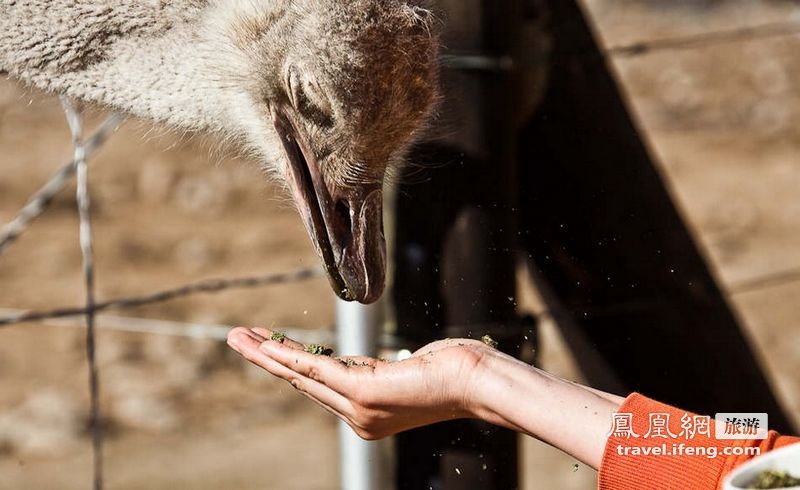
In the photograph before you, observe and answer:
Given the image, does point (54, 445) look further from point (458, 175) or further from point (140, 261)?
point (458, 175)

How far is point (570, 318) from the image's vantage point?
2.22 m

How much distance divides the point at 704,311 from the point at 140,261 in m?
3.66

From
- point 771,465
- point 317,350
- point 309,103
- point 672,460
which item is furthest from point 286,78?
point 771,465

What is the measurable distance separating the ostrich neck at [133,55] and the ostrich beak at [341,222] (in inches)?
5.0

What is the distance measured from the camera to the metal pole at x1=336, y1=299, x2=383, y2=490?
2049mm

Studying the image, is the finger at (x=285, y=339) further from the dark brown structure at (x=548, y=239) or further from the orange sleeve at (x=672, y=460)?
the dark brown structure at (x=548, y=239)

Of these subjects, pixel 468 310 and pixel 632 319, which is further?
pixel 632 319

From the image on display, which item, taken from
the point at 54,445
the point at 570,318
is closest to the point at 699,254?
the point at 570,318

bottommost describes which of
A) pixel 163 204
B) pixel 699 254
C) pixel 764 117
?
pixel 699 254

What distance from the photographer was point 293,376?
1382 millimetres

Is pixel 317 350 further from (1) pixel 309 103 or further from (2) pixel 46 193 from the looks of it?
(2) pixel 46 193

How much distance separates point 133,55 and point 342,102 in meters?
0.36

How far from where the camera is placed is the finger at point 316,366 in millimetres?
1324

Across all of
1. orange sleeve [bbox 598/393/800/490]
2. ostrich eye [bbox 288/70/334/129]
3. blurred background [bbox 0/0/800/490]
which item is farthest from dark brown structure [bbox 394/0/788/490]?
orange sleeve [bbox 598/393/800/490]
